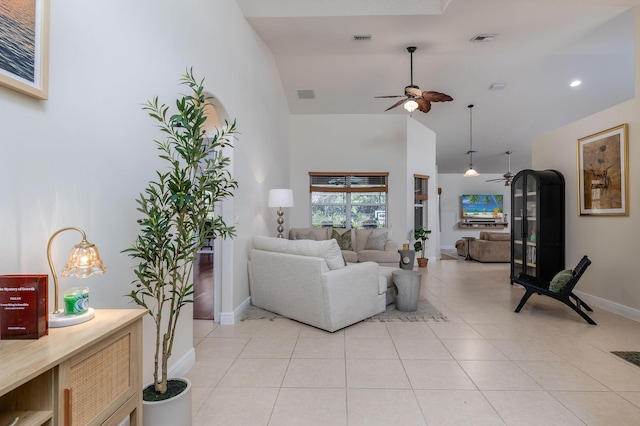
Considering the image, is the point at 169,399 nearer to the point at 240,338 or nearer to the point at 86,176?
the point at 86,176

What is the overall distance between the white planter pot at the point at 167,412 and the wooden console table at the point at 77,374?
19 centimetres

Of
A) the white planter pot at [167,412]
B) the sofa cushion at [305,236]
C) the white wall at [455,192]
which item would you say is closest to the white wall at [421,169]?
the sofa cushion at [305,236]

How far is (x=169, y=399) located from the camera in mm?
1626

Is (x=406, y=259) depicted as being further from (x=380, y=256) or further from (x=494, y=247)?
(x=494, y=247)

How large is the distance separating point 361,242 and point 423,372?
4729 mm

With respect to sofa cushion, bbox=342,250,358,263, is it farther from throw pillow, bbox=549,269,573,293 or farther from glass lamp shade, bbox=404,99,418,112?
throw pillow, bbox=549,269,573,293

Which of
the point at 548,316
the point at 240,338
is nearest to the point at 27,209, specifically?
the point at 240,338

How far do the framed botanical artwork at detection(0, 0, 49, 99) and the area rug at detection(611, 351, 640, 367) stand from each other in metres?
4.21

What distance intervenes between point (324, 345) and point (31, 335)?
2340mm

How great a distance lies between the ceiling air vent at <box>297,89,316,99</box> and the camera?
22.0 ft

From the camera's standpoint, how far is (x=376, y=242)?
22.9 ft

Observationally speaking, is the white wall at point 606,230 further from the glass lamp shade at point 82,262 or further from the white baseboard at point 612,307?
the glass lamp shade at point 82,262

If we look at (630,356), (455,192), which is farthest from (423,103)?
(455,192)

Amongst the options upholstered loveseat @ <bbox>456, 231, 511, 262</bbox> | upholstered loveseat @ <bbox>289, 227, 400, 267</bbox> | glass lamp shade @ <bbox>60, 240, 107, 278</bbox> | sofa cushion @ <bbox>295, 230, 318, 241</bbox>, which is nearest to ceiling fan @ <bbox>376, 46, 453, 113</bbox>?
upholstered loveseat @ <bbox>289, 227, 400, 267</bbox>
